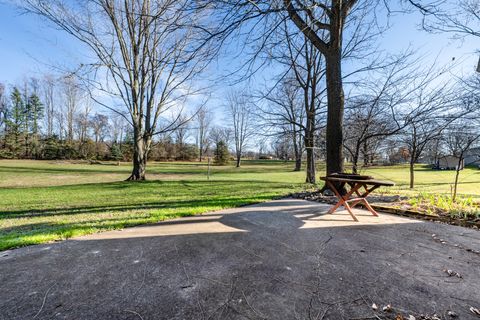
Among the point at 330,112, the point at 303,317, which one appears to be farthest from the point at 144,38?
the point at 303,317

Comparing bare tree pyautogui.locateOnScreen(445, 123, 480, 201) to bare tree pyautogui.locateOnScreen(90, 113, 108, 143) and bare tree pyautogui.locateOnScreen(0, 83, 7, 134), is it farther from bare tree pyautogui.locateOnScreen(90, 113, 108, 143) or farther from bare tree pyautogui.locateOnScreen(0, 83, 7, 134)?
bare tree pyautogui.locateOnScreen(0, 83, 7, 134)

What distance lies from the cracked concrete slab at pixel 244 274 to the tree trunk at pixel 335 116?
2809 mm

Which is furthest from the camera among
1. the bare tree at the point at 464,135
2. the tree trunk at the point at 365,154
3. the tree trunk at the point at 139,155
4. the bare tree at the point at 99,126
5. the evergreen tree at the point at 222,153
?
the bare tree at the point at 99,126

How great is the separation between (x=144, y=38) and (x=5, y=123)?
38.3 meters

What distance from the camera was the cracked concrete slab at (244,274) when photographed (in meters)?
1.45

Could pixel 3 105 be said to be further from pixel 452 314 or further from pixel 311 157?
pixel 452 314

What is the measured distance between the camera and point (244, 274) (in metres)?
1.88

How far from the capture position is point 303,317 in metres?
1.38

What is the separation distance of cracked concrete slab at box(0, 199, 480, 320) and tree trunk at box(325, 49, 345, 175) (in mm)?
2809

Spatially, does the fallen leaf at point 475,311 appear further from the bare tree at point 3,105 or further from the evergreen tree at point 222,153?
the bare tree at point 3,105

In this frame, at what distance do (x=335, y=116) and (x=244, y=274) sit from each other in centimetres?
522

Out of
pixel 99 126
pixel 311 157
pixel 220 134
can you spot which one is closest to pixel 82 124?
pixel 99 126

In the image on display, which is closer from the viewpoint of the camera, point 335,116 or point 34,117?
point 335,116

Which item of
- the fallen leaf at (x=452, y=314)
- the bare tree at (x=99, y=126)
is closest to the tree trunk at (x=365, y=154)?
the fallen leaf at (x=452, y=314)
